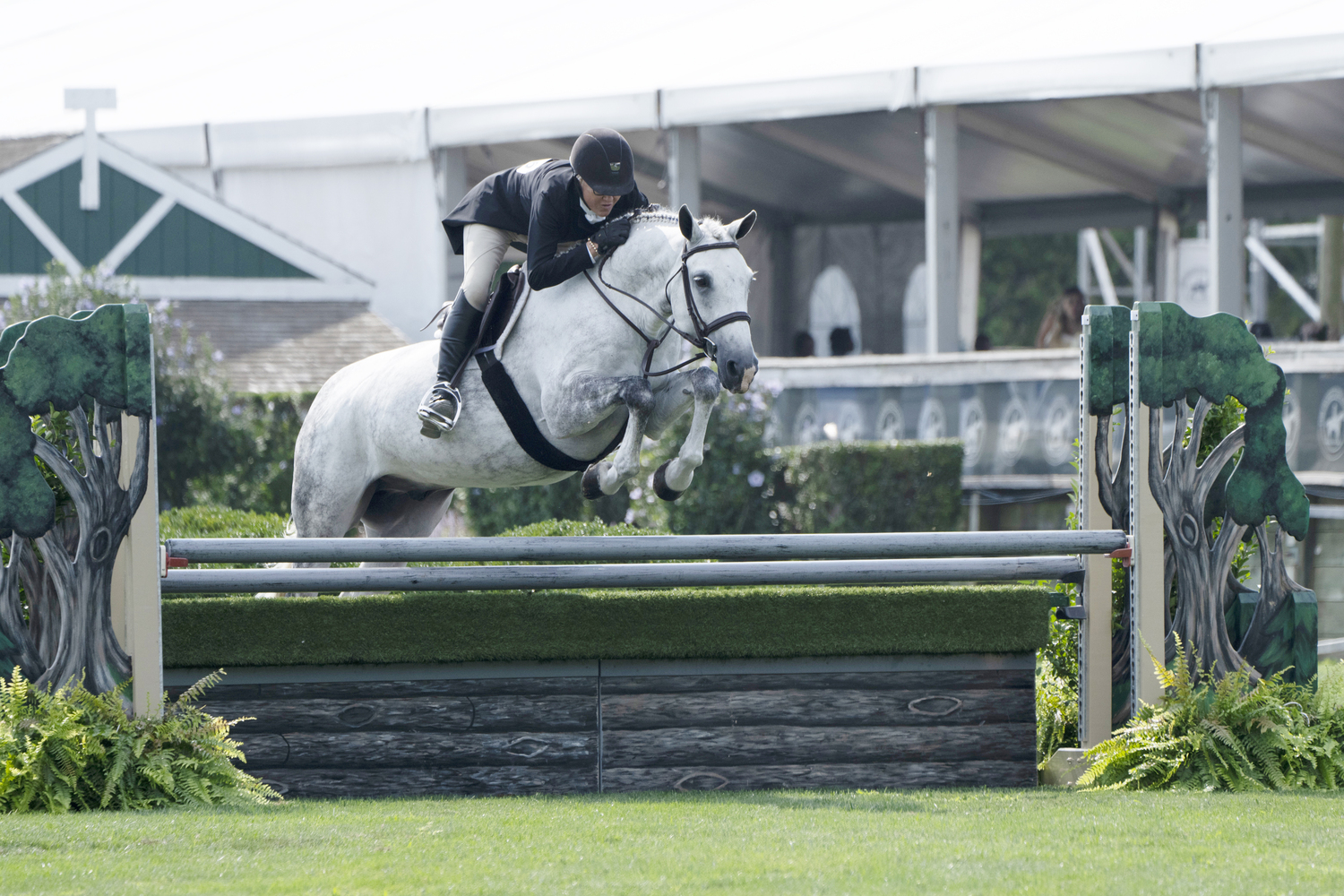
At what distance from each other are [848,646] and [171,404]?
31.4 ft

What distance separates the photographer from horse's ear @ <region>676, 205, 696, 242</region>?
15.4 ft

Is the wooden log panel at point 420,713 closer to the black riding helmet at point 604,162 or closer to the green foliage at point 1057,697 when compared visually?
the black riding helmet at point 604,162

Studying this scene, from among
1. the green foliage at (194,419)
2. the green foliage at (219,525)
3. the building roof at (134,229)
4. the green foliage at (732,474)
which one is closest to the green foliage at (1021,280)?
the building roof at (134,229)

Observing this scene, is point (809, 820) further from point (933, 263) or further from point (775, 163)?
point (775, 163)

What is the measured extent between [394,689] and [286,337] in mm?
12576

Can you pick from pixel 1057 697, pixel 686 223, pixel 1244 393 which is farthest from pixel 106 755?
pixel 1244 393

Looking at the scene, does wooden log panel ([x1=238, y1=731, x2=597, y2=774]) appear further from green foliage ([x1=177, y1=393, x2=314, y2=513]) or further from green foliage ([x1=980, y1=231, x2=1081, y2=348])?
green foliage ([x1=980, y1=231, x2=1081, y2=348])

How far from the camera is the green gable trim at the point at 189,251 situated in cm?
1734

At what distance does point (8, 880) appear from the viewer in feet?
11.0

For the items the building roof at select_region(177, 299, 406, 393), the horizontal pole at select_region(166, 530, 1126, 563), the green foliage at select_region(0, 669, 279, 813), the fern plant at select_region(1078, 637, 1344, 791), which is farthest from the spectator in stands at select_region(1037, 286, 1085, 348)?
the green foliage at select_region(0, 669, 279, 813)

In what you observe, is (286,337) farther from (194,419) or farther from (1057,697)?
(1057,697)

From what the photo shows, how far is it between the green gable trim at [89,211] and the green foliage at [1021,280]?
25246 mm

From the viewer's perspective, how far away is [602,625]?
488 centimetres

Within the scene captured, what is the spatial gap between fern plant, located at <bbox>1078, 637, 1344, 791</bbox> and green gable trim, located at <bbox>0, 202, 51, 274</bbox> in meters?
15.4
